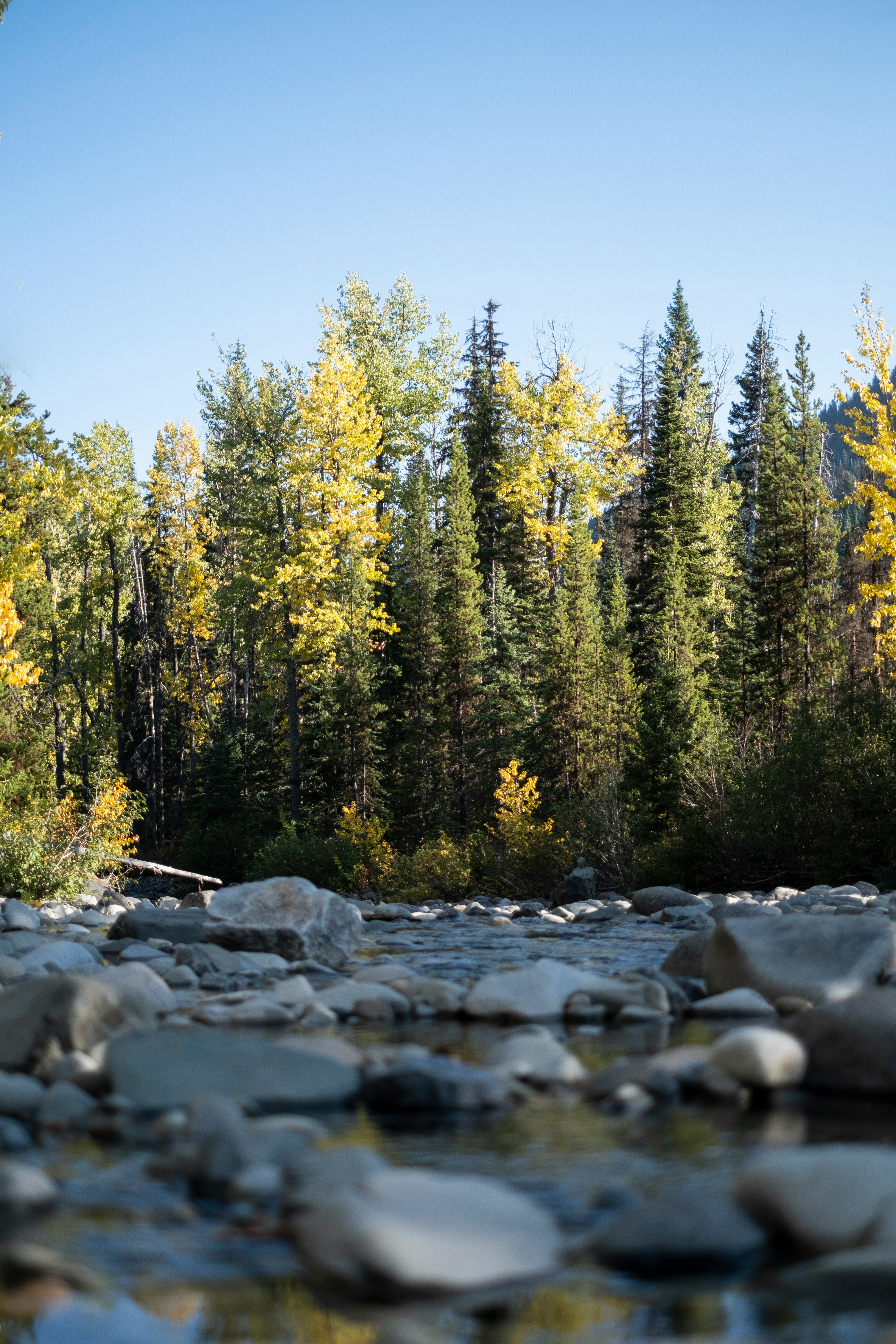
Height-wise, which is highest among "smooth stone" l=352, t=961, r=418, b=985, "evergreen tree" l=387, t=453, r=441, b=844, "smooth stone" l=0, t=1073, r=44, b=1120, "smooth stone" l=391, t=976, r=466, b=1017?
"evergreen tree" l=387, t=453, r=441, b=844

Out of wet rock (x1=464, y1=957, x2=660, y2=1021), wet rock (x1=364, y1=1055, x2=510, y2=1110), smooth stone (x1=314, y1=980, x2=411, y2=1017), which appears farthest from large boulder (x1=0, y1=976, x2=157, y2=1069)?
wet rock (x1=464, y1=957, x2=660, y2=1021)

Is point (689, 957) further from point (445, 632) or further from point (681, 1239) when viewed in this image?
point (445, 632)

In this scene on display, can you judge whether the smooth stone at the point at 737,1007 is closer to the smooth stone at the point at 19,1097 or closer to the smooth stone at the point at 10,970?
the smooth stone at the point at 19,1097

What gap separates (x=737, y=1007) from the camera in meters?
5.23

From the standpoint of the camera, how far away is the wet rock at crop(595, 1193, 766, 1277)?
2473 mm

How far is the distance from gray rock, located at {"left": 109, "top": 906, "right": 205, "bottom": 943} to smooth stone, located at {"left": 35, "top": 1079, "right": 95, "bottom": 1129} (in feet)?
15.6

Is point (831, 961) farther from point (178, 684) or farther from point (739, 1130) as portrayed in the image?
point (178, 684)

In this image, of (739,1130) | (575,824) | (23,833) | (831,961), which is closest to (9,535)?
(23,833)

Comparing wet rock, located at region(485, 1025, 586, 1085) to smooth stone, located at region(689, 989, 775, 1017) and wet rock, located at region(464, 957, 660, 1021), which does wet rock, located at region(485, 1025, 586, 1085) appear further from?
smooth stone, located at region(689, 989, 775, 1017)

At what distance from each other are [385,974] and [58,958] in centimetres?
197

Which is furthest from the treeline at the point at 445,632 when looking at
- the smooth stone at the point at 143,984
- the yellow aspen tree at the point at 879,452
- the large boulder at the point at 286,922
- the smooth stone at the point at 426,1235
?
the smooth stone at the point at 426,1235

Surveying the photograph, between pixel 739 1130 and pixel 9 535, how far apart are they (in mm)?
12012

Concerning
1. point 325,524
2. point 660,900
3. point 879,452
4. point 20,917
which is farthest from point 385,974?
point 325,524

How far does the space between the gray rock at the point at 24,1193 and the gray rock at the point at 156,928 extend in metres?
5.58
